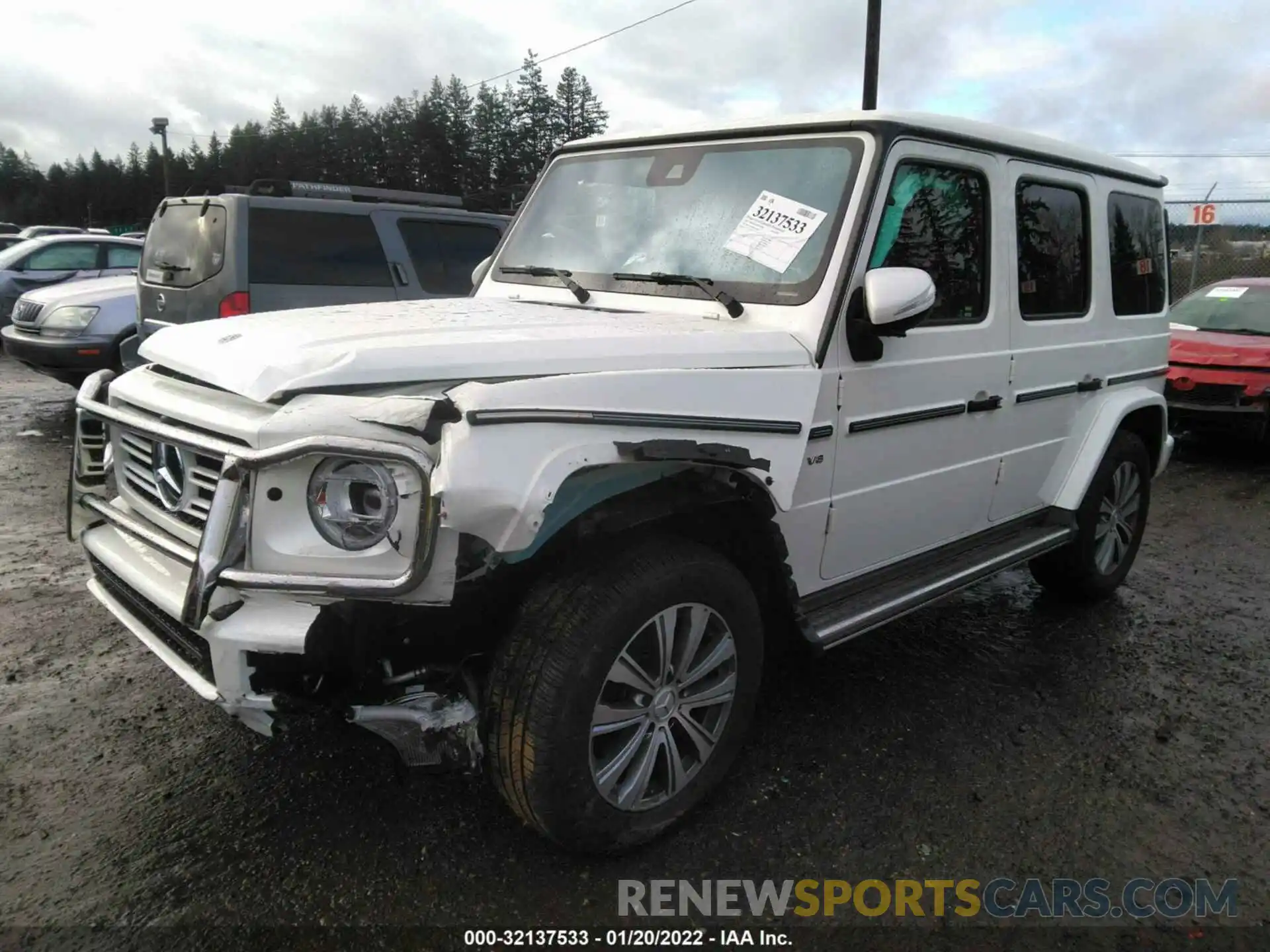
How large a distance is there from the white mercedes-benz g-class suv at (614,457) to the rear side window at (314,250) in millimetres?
3172

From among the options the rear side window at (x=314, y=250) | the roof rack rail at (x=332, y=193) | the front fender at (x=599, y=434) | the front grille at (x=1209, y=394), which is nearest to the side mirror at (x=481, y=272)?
the front fender at (x=599, y=434)

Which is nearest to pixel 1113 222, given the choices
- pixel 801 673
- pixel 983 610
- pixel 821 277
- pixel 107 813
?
pixel 983 610

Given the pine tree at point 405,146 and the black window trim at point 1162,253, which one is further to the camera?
the pine tree at point 405,146

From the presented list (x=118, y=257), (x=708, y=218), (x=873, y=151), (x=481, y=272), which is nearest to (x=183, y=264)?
(x=481, y=272)

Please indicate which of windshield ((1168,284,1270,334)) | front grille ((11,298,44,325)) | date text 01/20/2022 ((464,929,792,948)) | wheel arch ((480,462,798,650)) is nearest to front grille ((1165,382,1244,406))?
windshield ((1168,284,1270,334))

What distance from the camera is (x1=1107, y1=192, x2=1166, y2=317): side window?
13.9 feet

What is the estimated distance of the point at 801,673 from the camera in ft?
12.1

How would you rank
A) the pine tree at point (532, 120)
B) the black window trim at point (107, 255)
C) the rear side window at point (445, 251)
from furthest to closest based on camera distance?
the pine tree at point (532, 120)
the black window trim at point (107, 255)
the rear side window at point (445, 251)

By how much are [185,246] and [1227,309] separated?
9.49 metres

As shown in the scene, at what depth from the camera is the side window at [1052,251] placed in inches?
143

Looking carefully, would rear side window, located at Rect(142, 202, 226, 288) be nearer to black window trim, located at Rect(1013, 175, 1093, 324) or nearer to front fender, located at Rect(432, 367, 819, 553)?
front fender, located at Rect(432, 367, 819, 553)

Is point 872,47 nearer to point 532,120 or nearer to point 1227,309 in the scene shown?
point 1227,309

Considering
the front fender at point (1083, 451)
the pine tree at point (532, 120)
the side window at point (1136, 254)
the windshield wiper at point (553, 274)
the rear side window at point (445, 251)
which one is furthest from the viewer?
the pine tree at point (532, 120)

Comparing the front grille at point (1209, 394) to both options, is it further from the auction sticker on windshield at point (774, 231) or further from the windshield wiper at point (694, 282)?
the windshield wiper at point (694, 282)
